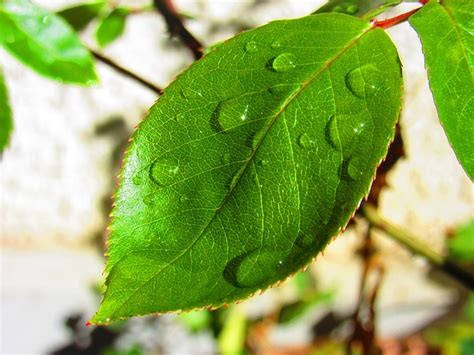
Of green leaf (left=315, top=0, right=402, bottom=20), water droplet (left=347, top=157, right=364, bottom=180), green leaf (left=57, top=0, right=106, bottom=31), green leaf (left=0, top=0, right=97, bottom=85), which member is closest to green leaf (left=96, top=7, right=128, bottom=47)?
green leaf (left=57, top=0, right=106, bottom=31)

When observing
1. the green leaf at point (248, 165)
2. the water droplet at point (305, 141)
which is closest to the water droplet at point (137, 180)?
the green leaf at point (248, 165)

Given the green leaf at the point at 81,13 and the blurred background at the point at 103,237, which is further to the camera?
the blurred background at the point at 103,237

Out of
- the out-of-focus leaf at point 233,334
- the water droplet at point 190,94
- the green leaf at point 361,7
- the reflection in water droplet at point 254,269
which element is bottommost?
the out-of-focus leaf at point 233,334

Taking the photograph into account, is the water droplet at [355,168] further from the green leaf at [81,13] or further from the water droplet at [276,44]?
the green leaf at [81,13]

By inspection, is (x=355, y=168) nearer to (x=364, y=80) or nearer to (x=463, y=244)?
(x=364, y=80)

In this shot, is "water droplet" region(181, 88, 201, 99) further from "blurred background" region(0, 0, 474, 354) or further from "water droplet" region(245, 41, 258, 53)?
"blurred background" region(0, 0, 474, 354)

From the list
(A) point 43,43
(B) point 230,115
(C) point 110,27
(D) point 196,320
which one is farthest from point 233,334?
(B) point 230,115

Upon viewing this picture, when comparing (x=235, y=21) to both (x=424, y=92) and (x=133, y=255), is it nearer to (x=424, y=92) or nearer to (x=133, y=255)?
(x=424, y=92)
